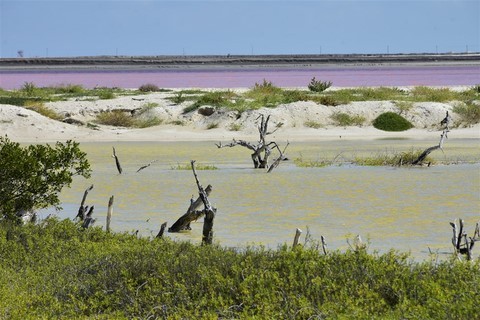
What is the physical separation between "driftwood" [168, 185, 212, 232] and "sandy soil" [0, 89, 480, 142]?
789 inches

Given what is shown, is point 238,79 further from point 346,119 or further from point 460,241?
point 460,241

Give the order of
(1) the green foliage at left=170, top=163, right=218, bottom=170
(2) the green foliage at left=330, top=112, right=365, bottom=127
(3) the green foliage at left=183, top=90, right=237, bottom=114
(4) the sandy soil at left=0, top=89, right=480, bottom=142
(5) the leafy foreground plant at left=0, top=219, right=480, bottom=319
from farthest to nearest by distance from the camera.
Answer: (3) the green foliage at left=183, top=90, right=237, bottom=114, (2) the green foliage at left=330, top=112, right=365, bottom=127, (4) the sandy soil at left=0, top=89, right=480, bottom=142, (1) the green foliage at left=170, top=163, right=218, bottom=170, (5) the leafy foreground plant at left=0, top=219, right=480, bottom=319

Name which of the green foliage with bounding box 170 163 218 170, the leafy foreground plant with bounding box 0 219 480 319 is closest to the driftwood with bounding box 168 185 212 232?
the leafy foreground plant with bounding box 0 219 480 319

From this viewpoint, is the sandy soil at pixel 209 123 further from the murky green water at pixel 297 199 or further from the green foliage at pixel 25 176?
the green foliage at pixel 25 176

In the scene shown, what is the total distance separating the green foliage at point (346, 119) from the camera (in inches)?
1564

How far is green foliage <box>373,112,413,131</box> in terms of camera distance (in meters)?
39.4

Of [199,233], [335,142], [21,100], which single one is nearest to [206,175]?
[199,233]

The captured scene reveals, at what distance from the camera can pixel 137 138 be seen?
36562 mm

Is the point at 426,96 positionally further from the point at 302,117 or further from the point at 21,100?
the point at 21,100

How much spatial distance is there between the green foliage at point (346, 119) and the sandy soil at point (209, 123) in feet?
0.83

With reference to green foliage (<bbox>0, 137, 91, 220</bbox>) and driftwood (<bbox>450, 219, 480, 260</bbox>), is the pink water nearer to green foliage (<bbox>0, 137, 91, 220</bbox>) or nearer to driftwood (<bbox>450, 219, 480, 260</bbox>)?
green foliage (<bbox>0, 137, 91, 220</bbox>)

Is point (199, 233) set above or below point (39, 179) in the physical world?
below

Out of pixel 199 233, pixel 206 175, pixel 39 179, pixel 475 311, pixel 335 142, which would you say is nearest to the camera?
pixel 475 311

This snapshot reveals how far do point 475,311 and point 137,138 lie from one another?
1112 inches
